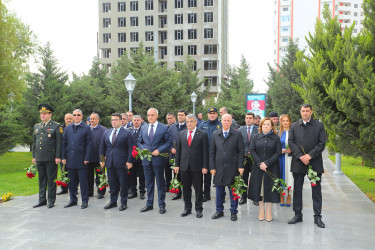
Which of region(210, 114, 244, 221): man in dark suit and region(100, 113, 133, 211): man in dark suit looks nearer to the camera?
region(210, 114, 244, 221): man in dark suit

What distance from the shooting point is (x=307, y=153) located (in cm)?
603

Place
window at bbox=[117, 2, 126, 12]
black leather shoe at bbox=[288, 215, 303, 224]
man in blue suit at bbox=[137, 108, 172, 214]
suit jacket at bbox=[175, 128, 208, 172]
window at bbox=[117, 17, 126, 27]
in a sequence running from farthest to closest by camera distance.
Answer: window at bbox=[117, 17, 126, 27], window at bbox=[117, 2, 126, 12], man in blue suit at bbox=[137, 108, 172, 214], suit jacket at bbox=[175, 128, 208, 172], black leather shoe at bbox=[288, 215, 303, 224]

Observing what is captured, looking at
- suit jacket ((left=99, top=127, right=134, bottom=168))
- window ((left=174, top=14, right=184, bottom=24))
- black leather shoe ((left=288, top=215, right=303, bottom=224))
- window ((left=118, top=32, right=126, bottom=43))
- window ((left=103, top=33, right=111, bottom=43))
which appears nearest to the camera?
black leather shoe ((left=288, top=215, right=303, bottom=224))

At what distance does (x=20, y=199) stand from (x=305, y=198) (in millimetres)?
7179

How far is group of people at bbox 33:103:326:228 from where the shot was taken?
242 inches

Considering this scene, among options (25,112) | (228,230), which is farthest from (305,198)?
(25,112)

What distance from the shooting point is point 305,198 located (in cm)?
839

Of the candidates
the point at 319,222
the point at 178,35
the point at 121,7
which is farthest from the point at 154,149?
the point at 121,7

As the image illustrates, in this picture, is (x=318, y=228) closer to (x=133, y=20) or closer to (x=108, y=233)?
(x=108, y=233)

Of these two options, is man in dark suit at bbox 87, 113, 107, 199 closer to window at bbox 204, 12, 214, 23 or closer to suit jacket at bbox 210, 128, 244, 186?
suit jacket at bbox 210, 128, 244, 186

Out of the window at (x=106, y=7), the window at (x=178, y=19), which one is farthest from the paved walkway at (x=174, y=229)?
the window at (x=106, y=7)

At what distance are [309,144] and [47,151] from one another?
5.52 meters

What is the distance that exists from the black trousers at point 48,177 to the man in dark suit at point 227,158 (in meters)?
Result: 3.64

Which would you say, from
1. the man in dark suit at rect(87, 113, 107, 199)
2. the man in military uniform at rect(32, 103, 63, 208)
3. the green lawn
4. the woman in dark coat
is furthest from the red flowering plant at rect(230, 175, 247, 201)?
the green lawn
